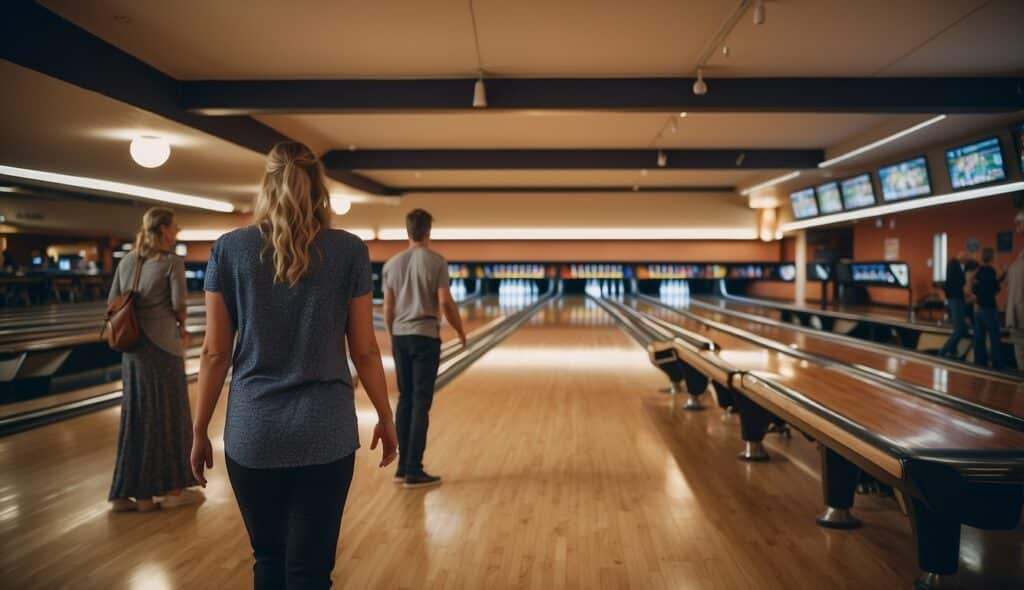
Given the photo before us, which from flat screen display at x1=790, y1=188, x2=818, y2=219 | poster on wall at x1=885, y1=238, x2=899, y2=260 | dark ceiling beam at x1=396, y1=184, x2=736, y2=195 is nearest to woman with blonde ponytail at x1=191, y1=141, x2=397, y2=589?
flat screen display at x1=790, y1=188, x2=818, y2=219

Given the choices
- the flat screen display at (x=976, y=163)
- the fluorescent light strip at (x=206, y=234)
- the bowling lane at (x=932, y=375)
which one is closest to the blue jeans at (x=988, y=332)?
the bowling lane at (x=932, y=375)

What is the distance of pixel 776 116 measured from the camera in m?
7.44

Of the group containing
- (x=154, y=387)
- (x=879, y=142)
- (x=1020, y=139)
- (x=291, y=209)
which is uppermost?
(x=879, y=142)

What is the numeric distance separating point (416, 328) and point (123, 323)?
1.18 metres

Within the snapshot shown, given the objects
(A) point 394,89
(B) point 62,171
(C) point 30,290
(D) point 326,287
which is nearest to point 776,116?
(A) point 394,89

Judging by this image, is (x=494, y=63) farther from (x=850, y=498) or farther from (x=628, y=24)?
(x=850, y=498)

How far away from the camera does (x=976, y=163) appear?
717cm

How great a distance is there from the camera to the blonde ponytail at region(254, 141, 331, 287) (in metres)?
1.41

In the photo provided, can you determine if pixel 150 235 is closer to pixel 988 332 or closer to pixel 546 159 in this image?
pixel 988 332

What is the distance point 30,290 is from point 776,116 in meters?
12.5

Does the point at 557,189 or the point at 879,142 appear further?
the point at 557,189

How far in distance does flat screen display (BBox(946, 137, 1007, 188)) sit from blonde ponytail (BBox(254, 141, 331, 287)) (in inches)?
283

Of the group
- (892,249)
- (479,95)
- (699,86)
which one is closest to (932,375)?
(699,86)

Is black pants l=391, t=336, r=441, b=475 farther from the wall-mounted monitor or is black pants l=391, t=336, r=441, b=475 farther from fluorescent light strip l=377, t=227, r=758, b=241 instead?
fluorescent light strip l=377, t=227, r=758, b=241
